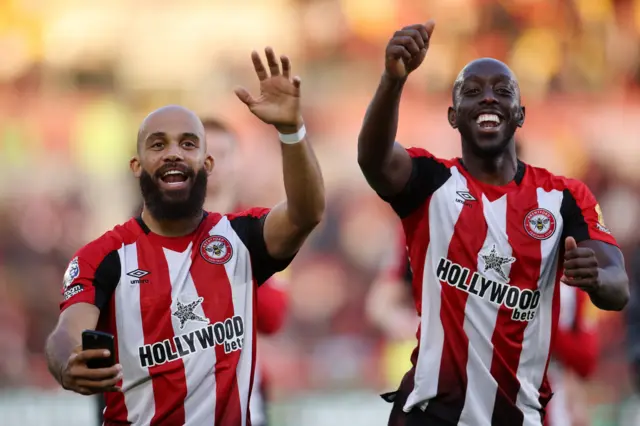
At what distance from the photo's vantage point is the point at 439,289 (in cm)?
470

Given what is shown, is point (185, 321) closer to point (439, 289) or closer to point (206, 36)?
point (439, 289)

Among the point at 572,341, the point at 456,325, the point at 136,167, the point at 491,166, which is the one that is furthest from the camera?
the point at 572,341

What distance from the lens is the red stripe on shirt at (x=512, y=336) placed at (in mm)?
4633

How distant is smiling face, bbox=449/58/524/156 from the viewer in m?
4.77

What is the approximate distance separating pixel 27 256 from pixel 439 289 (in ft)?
29.7

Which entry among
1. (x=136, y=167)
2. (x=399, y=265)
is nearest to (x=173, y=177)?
(x=136, y=167)

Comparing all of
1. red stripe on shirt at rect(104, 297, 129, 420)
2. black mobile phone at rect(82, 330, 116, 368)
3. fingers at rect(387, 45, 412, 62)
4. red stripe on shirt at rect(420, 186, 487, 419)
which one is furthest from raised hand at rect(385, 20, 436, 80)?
black mobile phone at rect(82, 330, 116, 368)

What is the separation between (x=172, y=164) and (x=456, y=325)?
4.30 feet

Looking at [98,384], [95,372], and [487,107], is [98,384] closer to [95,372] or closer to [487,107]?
[95,372]

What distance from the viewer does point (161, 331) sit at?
442cm

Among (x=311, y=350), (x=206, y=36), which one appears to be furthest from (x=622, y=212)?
(x=206, y=36)

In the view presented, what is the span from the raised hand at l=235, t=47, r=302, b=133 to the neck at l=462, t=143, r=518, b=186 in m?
0.87

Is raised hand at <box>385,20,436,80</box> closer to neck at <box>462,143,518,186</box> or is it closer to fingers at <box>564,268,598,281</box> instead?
neck at <box>462,143,518,186</box>

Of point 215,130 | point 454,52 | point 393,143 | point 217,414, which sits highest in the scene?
point 454,52
